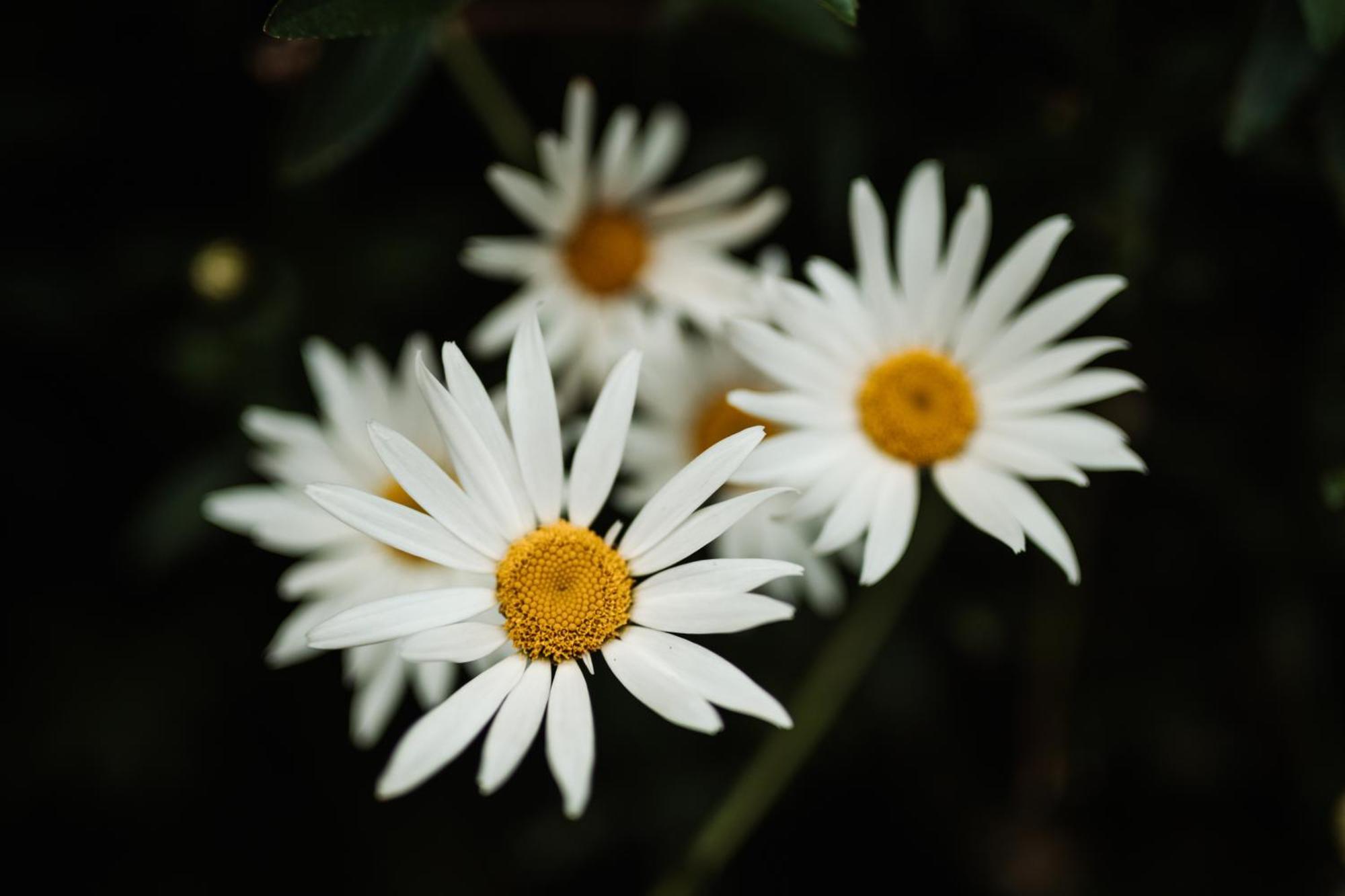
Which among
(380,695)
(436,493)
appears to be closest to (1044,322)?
(436,493)

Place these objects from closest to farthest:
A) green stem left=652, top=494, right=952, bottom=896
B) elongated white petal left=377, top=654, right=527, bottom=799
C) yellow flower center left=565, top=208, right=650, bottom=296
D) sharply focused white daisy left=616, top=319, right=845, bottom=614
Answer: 1. elongated white petal left=377, top=654, right=527, bottom=799
2. green stem left=652, top=494, right=952, bottom=896
3. sharply focused white daisy left=616, top=319, right=845, bottom=614
4. yellow flower center left=565, top=208, right=650, bottom=296

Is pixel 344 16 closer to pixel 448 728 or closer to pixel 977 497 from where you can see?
pixel 448 728

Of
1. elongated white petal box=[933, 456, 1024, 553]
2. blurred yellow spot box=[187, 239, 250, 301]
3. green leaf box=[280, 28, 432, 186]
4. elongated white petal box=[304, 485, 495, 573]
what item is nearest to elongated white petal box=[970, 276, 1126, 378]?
elongated white petal box=[933, 456, 1024, 553]

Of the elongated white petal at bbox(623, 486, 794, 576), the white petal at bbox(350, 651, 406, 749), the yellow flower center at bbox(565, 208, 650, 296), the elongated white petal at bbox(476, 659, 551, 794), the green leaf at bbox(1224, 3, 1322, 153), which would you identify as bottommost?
the white petal at bbox(350, 651, 406, 749)

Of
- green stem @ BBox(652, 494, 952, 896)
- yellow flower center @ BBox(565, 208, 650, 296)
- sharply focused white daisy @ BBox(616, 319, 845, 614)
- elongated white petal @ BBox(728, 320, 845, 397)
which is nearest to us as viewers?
elongated white petal @ BBox(728, 320, 845, 397)

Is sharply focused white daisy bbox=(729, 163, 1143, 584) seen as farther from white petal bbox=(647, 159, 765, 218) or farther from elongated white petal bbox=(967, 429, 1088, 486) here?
white petal bbox=(647, 159, 765, 218)

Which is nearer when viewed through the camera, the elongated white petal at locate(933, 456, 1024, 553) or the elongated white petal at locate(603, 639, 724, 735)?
the elongated white petal at locate(603, 639, 724, 735)

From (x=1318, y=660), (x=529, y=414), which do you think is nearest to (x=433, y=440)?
(x=529, y=414)
